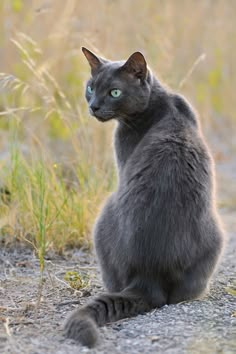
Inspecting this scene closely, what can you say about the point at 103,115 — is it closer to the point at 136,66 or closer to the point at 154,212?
the point at 136,66

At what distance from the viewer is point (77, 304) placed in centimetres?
329

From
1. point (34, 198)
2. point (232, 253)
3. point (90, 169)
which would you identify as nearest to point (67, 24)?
point (90, 169)

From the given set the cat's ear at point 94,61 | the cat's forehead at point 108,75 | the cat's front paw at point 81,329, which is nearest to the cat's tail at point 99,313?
the cat's front paw at point 81,329

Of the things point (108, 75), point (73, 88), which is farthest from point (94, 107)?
point (73, 88)

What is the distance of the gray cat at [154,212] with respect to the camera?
3.11 metres

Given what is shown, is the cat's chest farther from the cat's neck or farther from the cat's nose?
the cat's nose

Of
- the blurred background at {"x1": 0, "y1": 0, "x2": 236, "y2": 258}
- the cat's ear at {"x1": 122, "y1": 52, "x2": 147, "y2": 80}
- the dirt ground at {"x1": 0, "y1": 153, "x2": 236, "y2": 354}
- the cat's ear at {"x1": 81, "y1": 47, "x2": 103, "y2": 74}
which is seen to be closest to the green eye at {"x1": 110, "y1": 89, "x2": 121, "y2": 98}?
the cat's ear at {"x1": 122, "y1": 52, "x2": 147, "y2": 80}

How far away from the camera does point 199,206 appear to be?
3213 millimetres

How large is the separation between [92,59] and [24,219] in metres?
1.12

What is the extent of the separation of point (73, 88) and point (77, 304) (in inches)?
138

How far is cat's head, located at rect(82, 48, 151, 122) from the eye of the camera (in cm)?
351

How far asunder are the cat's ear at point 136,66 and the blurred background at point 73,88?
0.69 metres

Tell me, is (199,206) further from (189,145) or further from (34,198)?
(34,198)

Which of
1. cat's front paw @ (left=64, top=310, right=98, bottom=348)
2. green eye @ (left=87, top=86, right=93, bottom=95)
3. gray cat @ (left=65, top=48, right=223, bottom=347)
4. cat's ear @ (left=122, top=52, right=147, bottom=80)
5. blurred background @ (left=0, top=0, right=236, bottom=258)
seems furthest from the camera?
blurred background @ (left=0, top=0, right=236, bottom=258)
